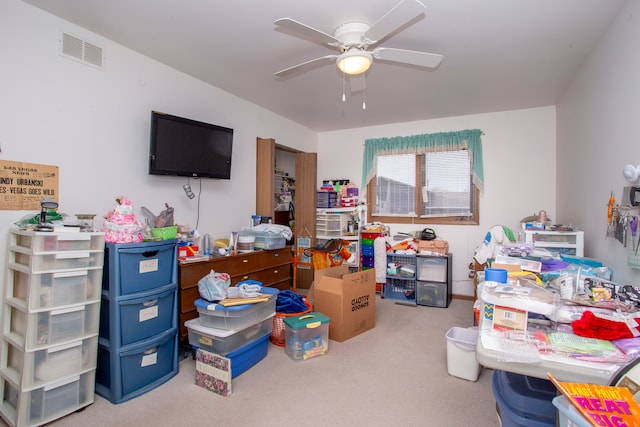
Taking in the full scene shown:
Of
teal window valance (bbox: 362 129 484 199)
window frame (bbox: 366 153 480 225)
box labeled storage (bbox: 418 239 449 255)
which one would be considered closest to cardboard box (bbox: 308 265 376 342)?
box labeled storage (bbox: 418 239 449 255)

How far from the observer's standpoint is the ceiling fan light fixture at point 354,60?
7.30 ft

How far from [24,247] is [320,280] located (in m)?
2.21

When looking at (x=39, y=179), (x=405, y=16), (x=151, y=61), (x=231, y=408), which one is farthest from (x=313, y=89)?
(x=231, y=408)

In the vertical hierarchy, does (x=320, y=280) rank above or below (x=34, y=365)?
above

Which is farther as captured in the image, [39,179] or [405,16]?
[39,179]

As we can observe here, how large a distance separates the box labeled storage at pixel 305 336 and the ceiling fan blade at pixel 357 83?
2234 millimetres

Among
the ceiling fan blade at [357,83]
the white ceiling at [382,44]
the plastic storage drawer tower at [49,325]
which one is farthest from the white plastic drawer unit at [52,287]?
the ceiling fan blade at [357,83]

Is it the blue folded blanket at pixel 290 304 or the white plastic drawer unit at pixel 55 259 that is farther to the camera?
the blue folded blanket at pixel 290 304

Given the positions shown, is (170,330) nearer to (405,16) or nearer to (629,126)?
(405,16)

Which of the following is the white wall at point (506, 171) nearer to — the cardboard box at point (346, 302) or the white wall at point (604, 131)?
the white wall at point (604, 131)

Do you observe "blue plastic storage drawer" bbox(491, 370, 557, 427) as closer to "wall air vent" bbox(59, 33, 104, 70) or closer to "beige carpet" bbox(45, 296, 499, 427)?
"beige carpet" bbox(45, 296, 499, 427)

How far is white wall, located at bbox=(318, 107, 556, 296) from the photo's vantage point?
4156 millimetres

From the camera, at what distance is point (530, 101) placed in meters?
3.95

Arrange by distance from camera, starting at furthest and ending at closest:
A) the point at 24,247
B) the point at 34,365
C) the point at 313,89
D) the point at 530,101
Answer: the point at 530,101
the point at 313,89
the point at 24,247
the point at 34,365
